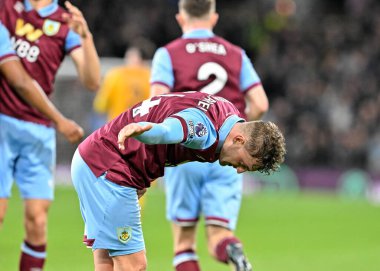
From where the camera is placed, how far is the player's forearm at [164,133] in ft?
15.6

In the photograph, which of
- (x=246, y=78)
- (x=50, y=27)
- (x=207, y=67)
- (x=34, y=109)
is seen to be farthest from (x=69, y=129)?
(x=246, y=78)

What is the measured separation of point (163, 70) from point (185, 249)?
1.35 meters

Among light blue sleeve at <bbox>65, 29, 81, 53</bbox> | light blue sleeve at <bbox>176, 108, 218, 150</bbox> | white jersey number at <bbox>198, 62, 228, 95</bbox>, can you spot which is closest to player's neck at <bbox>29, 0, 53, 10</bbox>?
light blue sleeve at <bbox>65, 29, 81, 53</bbox>

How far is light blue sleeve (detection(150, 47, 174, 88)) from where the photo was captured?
265 inches

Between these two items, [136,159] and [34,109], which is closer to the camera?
[136,159]

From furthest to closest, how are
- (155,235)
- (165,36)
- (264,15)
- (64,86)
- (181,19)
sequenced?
1. (264,15)
2. (165,36)
3. (64,86)
4. (155,235)
5. (181,19)

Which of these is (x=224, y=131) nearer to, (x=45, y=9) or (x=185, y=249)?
(x=185, y=249)

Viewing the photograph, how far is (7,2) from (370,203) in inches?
450

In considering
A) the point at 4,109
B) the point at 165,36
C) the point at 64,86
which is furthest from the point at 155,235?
the point at 165,36

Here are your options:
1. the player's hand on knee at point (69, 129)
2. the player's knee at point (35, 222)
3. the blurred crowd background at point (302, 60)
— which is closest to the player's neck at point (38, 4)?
the player's hand on knee at point (69, 129)

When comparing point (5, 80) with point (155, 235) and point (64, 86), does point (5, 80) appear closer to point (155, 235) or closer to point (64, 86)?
point (155, 235)

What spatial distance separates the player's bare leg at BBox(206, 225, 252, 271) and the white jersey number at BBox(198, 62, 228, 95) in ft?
3.37

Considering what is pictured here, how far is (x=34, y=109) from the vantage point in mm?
6652

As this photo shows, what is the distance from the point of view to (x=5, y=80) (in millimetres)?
6586
